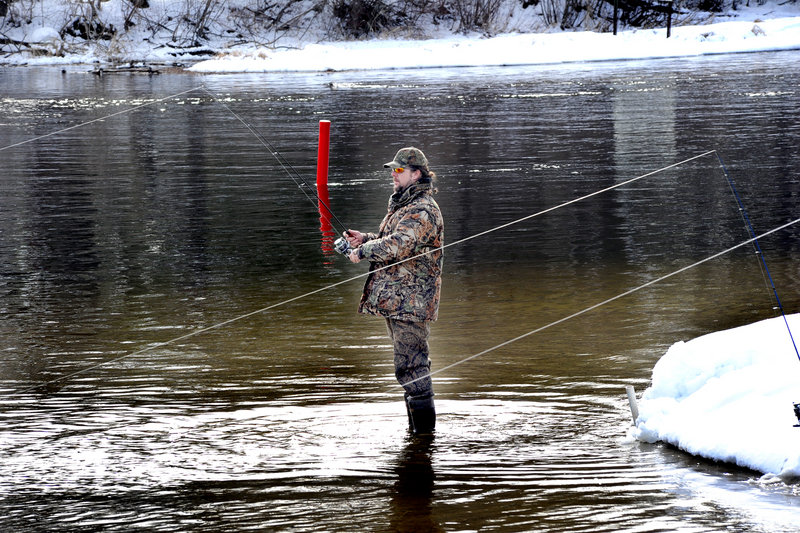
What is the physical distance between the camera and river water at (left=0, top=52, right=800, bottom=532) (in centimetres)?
529

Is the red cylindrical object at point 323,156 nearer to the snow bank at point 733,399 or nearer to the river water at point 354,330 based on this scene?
the river water at point 354,330

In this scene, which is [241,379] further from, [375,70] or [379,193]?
[375,70]

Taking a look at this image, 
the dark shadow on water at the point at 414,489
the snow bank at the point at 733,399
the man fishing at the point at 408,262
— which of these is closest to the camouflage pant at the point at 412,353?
the man fishing at the point at 408,262

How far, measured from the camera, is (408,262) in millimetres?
5945

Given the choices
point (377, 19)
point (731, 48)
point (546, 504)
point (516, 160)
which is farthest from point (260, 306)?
point (377, 19)

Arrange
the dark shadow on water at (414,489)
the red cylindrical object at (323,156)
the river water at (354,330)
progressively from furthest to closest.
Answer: the red cylindrical object at (323,156)
the river water at (354,330)
the dark shadow on water at (414,489)

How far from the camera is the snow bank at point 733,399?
544 cm

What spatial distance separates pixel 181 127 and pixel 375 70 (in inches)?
755

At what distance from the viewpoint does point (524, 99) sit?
2727 cm

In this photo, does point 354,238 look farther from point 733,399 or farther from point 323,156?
point 323,156

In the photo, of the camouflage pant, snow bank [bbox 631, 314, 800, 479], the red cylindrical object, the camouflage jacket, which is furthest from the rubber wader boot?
the red cylindrical object

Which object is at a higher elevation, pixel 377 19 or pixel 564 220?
pixel 377 19

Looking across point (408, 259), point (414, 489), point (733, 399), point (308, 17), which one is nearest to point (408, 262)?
point (408, 259)

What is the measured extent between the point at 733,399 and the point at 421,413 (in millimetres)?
1606
